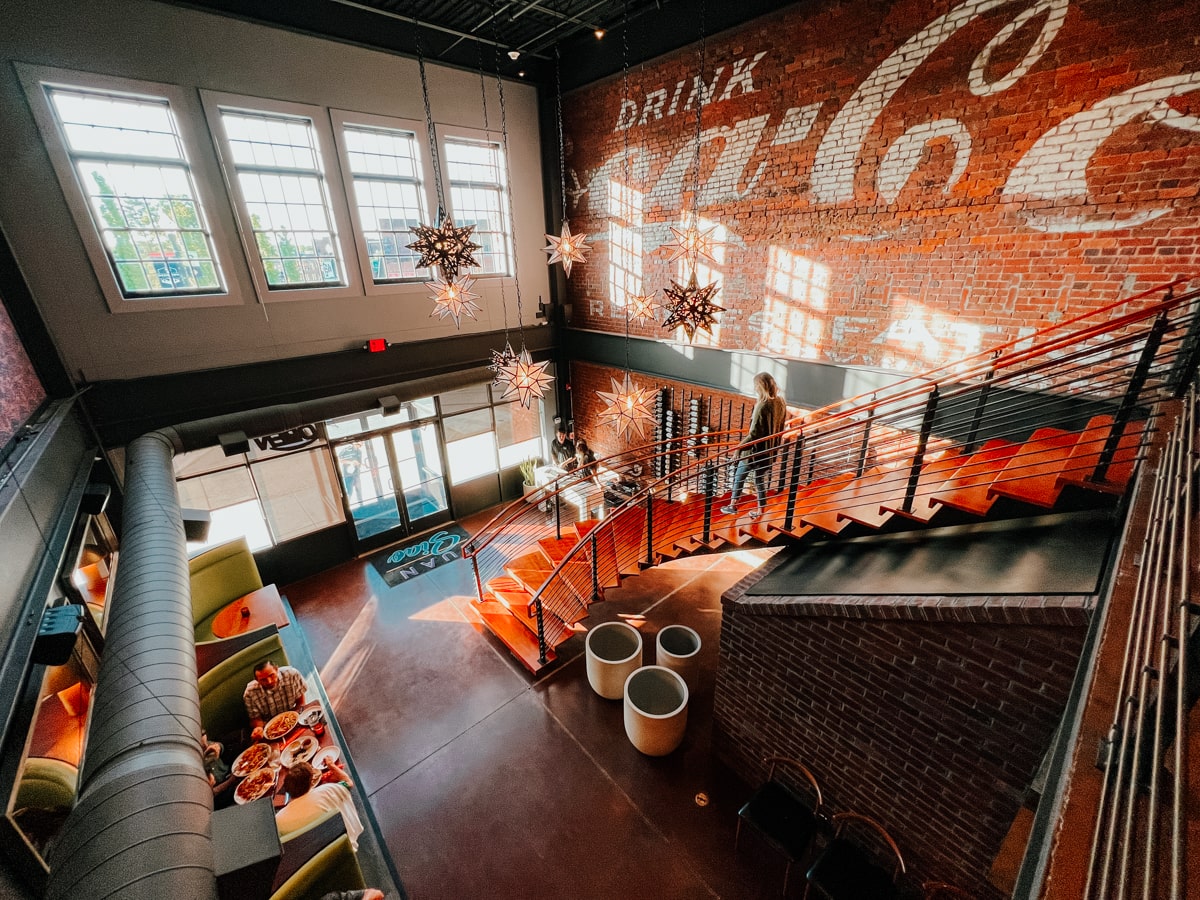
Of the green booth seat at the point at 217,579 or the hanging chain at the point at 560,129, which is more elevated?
the hanging chain at the point at 560,129

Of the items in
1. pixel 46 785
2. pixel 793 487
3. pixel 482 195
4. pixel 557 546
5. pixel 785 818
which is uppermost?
pixel 482 195

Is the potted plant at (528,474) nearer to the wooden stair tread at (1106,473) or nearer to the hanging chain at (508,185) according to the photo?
the hanging chain at (508,185)

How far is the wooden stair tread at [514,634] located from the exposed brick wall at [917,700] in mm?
2330

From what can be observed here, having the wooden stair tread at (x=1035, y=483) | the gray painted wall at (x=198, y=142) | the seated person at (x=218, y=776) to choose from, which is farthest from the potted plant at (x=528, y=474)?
the wooden stair tread at (x=1035, y=483)

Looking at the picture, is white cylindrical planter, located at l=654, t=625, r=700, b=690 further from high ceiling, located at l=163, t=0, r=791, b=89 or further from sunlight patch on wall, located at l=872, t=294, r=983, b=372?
high ceiling, located at l=163, t=0, r=791, b=89

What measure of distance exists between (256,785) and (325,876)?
4.27 ft

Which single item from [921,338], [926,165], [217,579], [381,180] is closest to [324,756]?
[217,579]

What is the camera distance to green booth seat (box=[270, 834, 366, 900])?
2.91 meters

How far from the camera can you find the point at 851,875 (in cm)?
337

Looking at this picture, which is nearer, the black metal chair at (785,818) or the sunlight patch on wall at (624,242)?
the black metal chair at (785,818)

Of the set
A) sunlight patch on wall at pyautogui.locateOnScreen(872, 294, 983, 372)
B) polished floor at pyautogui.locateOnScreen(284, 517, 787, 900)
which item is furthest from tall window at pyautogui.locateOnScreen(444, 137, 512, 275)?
sunlight patch on wall at pyautogui.locateOnScreen(872, 294, 983, 372)

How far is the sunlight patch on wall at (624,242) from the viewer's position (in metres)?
7.69

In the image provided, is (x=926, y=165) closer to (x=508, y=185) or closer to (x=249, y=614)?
(x=508, y=185)

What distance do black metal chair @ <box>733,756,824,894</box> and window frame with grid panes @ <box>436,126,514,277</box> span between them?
7.01 metres
